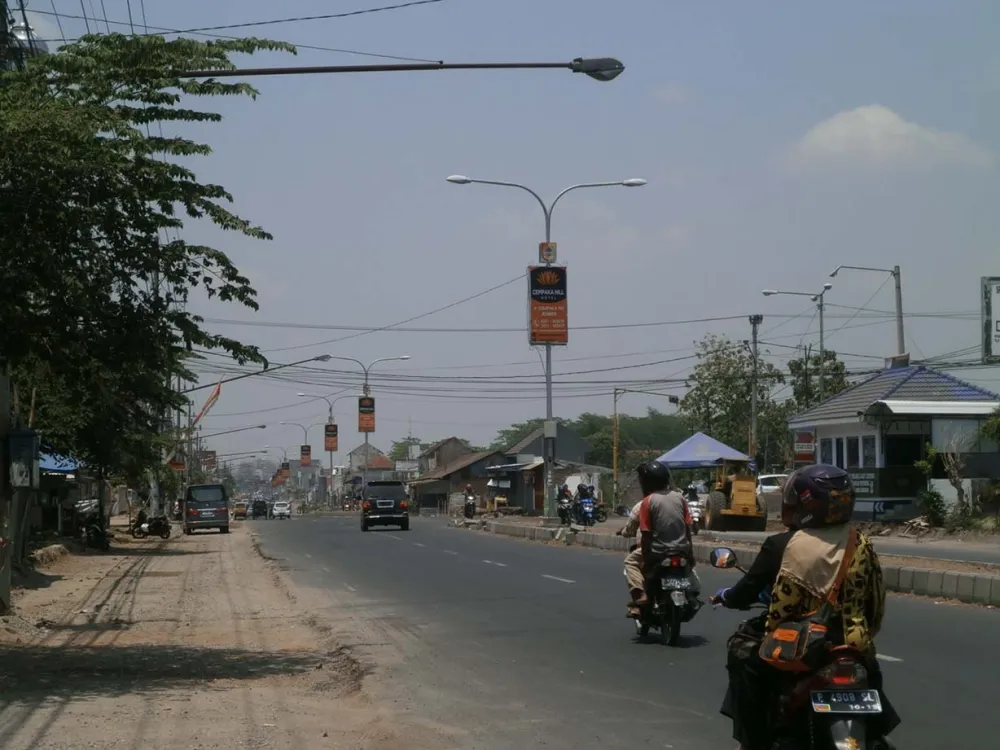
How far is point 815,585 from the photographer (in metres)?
5.22

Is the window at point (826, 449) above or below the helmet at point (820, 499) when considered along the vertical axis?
above

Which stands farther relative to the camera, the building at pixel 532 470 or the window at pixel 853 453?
the building at pixel 532 470

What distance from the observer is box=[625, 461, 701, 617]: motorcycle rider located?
480 inches

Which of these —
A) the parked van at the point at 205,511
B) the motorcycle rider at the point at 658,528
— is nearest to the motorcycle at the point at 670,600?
the motorcycle rider at the point at 658,528

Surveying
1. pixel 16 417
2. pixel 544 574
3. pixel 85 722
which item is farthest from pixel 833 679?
pixel 544 574

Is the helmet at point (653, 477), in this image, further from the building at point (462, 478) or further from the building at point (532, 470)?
the building at point (462, 478)

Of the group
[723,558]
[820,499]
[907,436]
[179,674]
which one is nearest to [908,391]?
[907,436]

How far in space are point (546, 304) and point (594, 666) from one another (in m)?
26.2

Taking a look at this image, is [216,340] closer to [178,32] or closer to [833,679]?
[178,32]

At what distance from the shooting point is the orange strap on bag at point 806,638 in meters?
5.10

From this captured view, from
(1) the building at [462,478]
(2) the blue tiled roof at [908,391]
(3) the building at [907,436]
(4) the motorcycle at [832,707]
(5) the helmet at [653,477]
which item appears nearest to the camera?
(4) the motorcycle at [832,707]

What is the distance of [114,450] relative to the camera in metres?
32.0

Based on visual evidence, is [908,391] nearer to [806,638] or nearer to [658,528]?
[658,528]

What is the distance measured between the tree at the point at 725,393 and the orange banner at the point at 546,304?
31.6 meters
